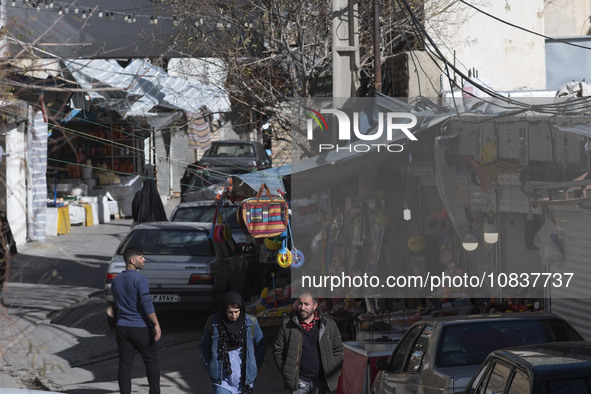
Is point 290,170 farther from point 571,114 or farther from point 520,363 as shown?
point 520,363

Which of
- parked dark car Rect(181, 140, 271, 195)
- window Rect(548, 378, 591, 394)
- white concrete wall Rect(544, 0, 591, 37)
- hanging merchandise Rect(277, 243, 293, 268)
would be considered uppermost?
white concrete wall Rect(544, 0, 591, 37)

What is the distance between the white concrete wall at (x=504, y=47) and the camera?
1415cm

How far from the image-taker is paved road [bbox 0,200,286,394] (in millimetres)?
10137

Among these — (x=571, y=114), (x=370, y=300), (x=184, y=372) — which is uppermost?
(x=571, y=114)

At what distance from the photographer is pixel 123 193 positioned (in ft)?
90.9

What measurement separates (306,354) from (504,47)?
8695 mm

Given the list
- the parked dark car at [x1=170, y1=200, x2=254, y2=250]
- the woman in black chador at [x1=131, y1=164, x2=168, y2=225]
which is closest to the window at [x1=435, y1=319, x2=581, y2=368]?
the parked dark car at [x1=170, y1=200, x2=254, y2=250]

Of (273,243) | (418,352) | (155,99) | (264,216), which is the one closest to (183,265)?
(273,243)

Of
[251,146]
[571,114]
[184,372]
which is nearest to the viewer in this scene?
[571,114]

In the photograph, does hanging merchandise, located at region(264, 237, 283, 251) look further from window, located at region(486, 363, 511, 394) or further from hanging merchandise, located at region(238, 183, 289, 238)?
window, located at region(486, 363, 511, 394)

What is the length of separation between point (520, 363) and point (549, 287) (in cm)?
550

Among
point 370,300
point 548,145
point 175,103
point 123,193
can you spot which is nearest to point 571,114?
point 548,145

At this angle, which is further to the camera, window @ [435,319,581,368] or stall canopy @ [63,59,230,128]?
stall canopy @ [63,59,230,128]

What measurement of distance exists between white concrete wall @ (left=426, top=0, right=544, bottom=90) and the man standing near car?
7.57 meters
